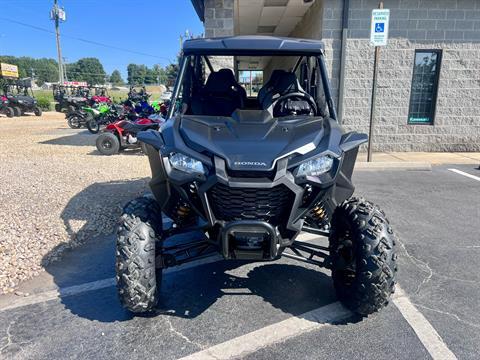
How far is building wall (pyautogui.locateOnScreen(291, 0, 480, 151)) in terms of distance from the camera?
8523 mm

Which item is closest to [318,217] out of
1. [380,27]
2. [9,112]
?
[380,27]

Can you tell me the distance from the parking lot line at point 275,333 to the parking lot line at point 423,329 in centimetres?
42

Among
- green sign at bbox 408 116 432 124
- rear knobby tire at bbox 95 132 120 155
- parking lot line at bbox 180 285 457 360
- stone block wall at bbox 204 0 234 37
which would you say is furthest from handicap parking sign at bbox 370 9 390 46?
rear knobby tire at bbox 95 132 120 155

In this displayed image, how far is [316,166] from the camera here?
7.32 feet

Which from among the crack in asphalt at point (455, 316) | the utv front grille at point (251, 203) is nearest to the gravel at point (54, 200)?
the utv front grille at point (251, 203)

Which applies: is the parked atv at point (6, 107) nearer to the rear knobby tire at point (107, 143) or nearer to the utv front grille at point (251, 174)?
the rear knobby tire at point (107, 143)

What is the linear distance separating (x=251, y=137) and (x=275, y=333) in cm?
135

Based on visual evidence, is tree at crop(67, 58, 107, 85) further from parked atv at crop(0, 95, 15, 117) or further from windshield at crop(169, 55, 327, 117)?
windshield at crop(169, 55, 327, 117)

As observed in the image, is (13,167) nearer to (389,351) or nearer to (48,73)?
(389,351)

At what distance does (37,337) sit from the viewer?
2371mm

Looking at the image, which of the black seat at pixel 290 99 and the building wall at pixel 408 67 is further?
the building wall at pixel 408 67

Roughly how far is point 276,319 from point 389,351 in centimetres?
77

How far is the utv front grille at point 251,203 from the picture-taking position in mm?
2164

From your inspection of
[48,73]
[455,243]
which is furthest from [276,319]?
[48,73]
